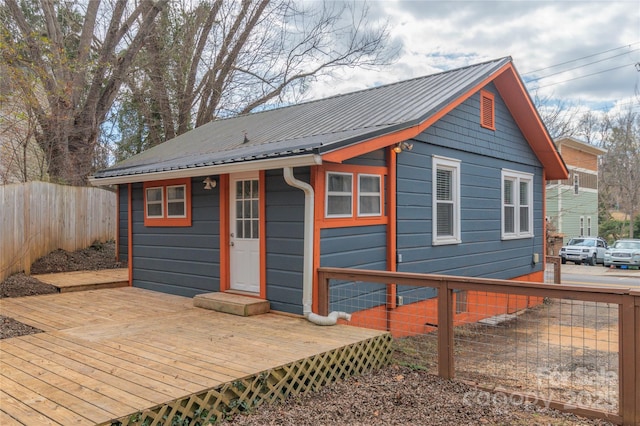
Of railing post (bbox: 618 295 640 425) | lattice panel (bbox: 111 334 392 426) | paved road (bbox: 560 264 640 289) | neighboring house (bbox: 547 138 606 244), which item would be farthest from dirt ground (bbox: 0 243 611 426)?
neighboring house (bbox: 547 138 606 244)

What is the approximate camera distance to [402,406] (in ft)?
11.6

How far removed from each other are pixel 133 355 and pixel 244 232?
2.53 meters

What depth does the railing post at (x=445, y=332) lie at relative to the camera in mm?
4230

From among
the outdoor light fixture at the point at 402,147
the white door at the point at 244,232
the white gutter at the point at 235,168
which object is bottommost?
the white door at the point at 244,232

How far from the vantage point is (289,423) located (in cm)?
311

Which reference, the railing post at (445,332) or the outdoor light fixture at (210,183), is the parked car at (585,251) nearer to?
the railing post at (445,332)

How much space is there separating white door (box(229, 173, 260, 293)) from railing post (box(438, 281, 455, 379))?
259cm

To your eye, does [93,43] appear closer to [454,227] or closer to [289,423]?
[454,227]

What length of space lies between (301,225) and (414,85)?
437 centimetres

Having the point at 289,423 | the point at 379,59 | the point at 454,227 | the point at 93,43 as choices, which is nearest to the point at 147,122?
the point at 93,43

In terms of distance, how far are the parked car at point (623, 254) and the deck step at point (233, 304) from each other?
18.5m

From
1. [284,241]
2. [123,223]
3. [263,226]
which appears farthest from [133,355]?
[123,223]

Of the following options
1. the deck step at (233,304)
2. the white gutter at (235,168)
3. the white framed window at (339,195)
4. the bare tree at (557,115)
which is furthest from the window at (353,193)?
the bare tree at (557,115)

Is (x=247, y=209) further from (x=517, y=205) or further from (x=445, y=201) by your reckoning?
(x=517, y=205)
